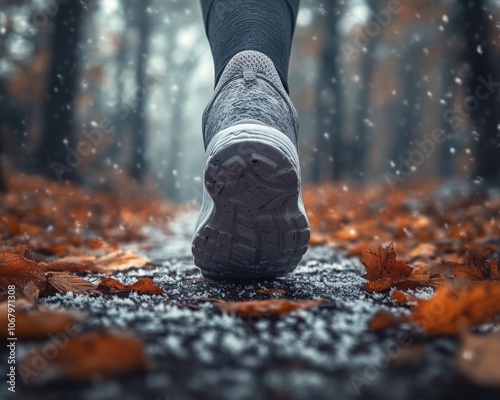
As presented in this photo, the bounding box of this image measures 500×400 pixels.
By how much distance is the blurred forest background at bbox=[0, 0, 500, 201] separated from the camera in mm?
6551

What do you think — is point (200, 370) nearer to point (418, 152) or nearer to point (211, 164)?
point (211, 164)

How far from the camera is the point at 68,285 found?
1169 mm

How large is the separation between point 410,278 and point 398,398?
0.74 meters

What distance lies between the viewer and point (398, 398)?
1.81ft

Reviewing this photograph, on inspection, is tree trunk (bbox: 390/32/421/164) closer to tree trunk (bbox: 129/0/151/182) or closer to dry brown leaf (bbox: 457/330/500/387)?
tree trunk (bbox: 129/0/151/182)

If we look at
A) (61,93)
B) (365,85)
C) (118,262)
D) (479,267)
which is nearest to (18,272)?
(118,262)

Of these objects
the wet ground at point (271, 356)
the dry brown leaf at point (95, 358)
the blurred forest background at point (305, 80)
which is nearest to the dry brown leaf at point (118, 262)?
the wet ground at point (271, 356)

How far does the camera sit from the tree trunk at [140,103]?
13664 millimetres

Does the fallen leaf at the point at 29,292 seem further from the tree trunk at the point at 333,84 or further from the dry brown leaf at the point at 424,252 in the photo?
the tree trunk at the point at 333,84

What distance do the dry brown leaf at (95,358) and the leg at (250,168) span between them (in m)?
0.57

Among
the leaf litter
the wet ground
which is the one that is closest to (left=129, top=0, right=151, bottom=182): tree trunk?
the leaf litter

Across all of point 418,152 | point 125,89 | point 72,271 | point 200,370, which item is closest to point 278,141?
point 200,370

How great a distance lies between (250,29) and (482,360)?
1.33 m

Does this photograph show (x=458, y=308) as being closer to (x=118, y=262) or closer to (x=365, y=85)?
(x=118, y=262)
